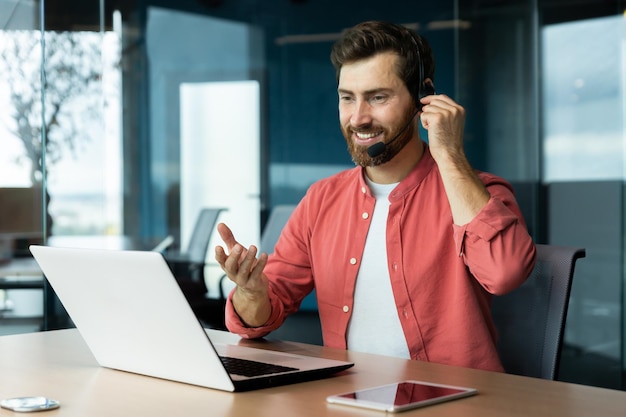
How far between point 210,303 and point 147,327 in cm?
310

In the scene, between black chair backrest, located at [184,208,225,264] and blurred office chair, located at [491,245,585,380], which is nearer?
blurred office chair, located at [491,245,585,380]

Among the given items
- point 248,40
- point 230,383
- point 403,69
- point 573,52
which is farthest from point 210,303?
point 230,383

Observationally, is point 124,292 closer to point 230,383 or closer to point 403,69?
point 230,383

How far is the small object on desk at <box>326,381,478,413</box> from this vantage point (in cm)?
122

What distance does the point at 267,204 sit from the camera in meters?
5.54

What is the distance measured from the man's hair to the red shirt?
19 centimetres

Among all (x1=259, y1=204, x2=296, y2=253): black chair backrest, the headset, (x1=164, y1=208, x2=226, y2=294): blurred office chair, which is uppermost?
the headset

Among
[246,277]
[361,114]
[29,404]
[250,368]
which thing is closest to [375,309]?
[246,277]

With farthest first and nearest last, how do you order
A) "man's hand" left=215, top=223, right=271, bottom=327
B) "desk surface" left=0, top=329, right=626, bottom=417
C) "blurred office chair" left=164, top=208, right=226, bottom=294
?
"blurred office chair" left=164, top=208, right=226, bottom=294
"man's hand" left=215, top=223, right=271, bottom=327
"desk surface" left=0, top=329, right=626, bottom=417

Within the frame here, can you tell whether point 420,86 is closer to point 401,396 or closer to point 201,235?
point 401,396

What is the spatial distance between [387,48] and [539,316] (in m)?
0.74

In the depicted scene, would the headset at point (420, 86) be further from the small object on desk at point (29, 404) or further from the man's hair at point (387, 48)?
the small object on desk at point (29, 404)

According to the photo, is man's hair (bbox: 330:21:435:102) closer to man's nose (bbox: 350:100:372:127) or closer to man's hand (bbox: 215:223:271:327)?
man's nose (bbox: 350:100:372:127)

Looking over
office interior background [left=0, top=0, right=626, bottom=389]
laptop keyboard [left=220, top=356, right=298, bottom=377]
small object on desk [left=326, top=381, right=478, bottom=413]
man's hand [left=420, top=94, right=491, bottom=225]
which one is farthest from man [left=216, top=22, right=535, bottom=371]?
office interior background [left=0, top=0, right=626, bottom=389]
